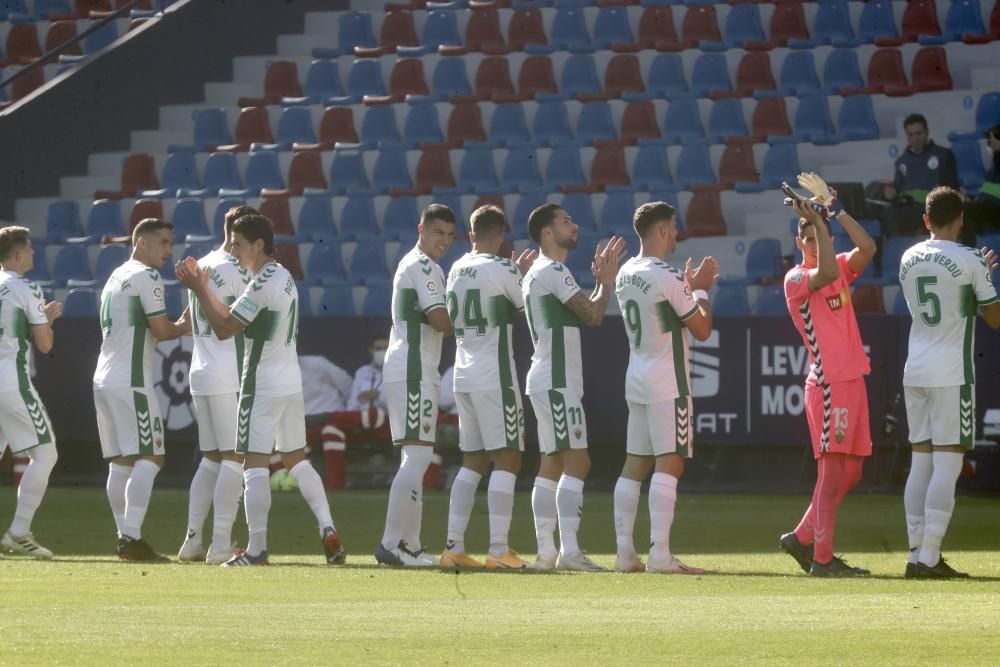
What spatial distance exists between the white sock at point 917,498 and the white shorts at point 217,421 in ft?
14.3

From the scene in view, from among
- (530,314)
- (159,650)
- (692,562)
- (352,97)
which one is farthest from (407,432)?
(352,97)

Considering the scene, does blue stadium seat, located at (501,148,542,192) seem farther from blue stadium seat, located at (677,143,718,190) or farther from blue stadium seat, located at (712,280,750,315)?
blue stadium seat, located at (712,280,750,315)

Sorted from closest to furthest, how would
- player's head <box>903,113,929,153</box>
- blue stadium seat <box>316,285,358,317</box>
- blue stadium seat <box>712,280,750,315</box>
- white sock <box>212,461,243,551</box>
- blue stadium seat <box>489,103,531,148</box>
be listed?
white sock <box>212,461,243,551</box> → player's head <box>903,113,929,153</box> → blue stadium seat <box>712,280,750,315</box> → blue stadium seat <box>316,285,358,317</box> → blue stadium seat <box>489,103,531,148</box>

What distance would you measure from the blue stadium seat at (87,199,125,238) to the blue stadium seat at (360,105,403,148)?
3210 millimetres

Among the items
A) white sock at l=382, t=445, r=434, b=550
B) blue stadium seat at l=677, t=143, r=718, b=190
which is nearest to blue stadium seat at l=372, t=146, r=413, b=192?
blue stadium seat at l=677, t=143, r=718, b=190

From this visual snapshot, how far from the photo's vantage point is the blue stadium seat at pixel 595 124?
2198cm

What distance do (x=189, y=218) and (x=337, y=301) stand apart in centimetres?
277

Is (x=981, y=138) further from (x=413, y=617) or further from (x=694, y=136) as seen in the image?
(x=413, y=617)

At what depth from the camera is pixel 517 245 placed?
20.7 metres

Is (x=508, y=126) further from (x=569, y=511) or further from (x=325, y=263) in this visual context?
(x=569, y=511)

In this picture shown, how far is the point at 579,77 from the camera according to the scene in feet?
73.7

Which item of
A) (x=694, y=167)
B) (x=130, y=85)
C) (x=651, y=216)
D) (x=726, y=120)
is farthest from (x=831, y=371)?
(x=130, y=85)

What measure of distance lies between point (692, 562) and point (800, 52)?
11457 mm

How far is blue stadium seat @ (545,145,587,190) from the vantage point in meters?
21.6
